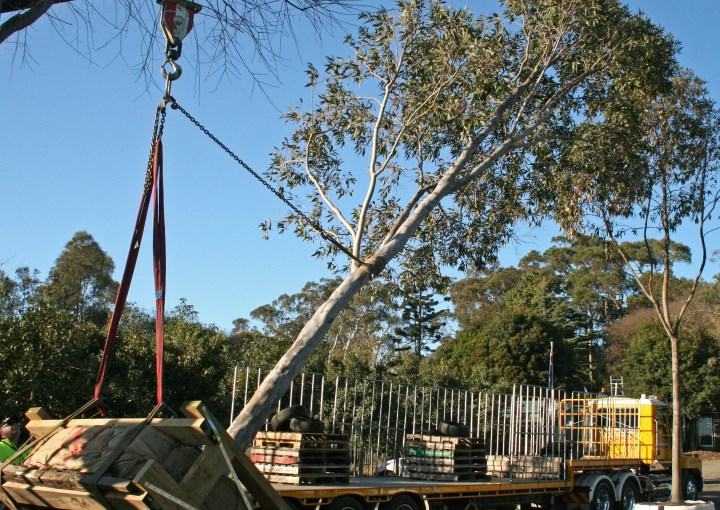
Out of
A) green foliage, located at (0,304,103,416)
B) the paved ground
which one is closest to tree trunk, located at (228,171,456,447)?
green foliage, located at (0,304,103,416)

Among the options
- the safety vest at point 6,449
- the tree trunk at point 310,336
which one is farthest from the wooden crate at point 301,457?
the safety vest at point 6,449

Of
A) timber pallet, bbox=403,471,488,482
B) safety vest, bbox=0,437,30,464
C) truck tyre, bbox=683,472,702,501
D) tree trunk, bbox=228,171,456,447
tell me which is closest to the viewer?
safety vest, bbox=0,437,30,464

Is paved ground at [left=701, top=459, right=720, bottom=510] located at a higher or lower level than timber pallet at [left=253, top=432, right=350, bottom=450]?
lower

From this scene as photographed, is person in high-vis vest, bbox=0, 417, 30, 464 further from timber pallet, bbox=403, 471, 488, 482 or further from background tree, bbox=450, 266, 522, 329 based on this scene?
background tree, bbox=450, 266, 522, 329

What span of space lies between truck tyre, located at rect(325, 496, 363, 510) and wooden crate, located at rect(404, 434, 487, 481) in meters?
2.30

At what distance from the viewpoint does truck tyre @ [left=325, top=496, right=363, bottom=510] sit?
9.11m

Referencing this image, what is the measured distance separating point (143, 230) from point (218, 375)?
18517 mm

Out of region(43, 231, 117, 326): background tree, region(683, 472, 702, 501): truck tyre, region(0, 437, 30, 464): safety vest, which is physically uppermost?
region(43, 231, 117, 326): background tree

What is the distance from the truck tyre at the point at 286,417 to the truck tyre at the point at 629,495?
28.1ft

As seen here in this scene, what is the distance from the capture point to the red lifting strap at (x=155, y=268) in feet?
17.1

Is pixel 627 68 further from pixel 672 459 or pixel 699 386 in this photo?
pixel 699 386

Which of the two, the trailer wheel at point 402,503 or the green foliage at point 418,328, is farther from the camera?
the green foliage at point 418,328

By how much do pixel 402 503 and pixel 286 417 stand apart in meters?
1.95

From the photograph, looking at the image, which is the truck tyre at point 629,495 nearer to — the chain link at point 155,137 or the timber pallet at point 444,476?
the timber pallet at point 444,476
